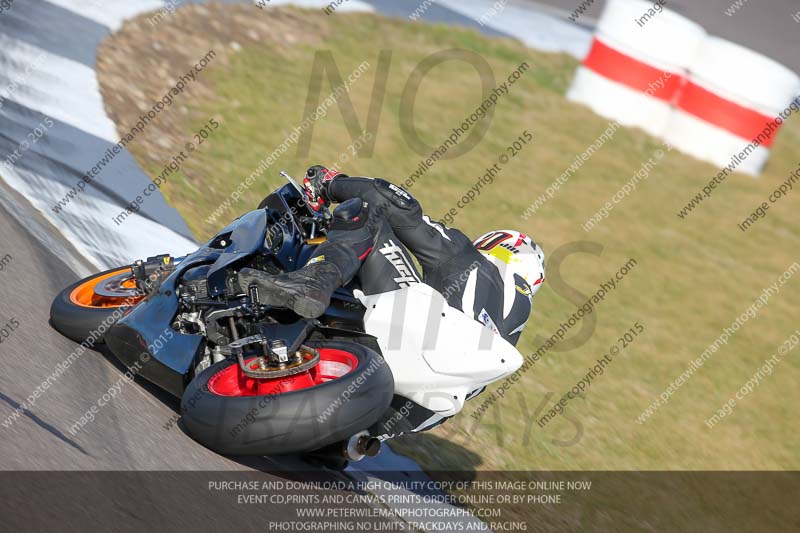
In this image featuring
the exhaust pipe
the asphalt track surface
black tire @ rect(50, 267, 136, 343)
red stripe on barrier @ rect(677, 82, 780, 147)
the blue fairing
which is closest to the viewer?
the asphalt track surface

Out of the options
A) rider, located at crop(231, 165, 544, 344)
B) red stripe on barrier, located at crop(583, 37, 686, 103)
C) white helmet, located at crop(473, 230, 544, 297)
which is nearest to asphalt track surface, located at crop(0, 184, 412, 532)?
rider, located at crop(231, 165, 544, 344)

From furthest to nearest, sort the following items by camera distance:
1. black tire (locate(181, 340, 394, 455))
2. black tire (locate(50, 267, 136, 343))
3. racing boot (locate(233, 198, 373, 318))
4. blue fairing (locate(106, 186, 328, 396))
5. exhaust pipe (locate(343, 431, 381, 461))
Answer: black tire (locate(50, 267, 136, 343))
blue fairing (locate(106, 186, 328, 396))
exhaust pipe (locate(343, 431, 381, 461))
racing boot (locate(233, 198, 373, 318))
black tire (locate(181, 340, 394, 455))

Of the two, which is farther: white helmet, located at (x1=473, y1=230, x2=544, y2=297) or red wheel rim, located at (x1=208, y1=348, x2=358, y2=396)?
white helmet, located at (x1=473, y1=230, x2=544, y2=297)

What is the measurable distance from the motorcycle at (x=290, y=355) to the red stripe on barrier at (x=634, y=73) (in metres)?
7.06

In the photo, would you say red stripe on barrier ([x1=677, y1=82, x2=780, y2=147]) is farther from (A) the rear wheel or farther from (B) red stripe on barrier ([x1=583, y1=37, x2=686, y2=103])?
(A) the rear wheel

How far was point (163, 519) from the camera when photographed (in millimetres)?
3594

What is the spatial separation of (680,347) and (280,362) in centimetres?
474

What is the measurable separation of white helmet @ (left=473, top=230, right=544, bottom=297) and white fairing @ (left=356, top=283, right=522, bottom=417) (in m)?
0.67

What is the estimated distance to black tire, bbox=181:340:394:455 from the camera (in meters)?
3.89

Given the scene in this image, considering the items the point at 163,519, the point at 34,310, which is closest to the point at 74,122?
the point at 34,310

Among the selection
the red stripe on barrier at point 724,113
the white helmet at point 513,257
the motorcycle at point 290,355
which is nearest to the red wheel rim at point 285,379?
the motorcycle at point 290,355

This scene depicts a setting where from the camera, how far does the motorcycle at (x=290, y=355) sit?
3943 millimetres

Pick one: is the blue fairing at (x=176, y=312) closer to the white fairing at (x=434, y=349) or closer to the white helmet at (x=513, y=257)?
the white fairing at (x=434, y=349)

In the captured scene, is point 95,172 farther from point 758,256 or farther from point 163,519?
point 758,256
